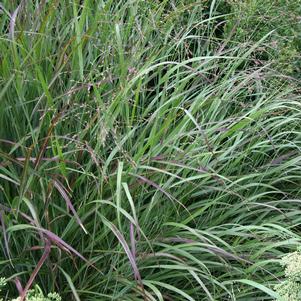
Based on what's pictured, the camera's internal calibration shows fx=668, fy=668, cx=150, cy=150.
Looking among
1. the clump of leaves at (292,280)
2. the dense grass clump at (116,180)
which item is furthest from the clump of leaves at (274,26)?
the clump of leaves at (292,280)

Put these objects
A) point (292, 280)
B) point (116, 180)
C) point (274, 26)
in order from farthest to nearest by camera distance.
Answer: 1. point (274, 26)
2. point (116, 180)
3. point (292, 280)

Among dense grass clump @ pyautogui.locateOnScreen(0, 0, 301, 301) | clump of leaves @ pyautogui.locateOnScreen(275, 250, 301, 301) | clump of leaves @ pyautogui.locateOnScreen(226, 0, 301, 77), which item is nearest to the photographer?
clump of leaves @ pyautogui.locateOnScreen(275, 250, 301, 301)

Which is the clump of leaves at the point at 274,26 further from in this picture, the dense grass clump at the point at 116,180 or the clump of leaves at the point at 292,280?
the clump of leaves at the point at 292,280

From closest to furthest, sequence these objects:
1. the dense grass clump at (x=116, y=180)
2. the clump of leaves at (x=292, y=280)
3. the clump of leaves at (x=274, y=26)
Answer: the clump of leaves at (x=292, y=280) < the dense grass clump at (x=116, y=180) < the clump of leaves at (x=274, y=26)

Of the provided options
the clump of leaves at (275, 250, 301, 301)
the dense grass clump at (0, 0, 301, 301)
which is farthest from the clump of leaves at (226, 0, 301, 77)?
the clump of leaves at (275, 250, 301, 301)

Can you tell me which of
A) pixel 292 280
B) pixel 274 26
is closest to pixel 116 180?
pixel 292 280

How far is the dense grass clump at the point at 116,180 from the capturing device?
2.52 meters

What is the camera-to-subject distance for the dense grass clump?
2.52 metres

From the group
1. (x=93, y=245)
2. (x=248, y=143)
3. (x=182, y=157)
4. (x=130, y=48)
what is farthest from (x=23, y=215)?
(x=248, y=143)

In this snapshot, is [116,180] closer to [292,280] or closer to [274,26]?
[292,280]

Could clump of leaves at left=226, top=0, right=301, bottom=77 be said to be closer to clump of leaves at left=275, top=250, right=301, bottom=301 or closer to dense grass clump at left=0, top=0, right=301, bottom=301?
dense grass clump at left=0, top=0, right=301, bottom=301

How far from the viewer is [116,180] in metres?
2.64

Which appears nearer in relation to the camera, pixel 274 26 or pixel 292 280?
pixel 292 280

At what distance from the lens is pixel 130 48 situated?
3006mm
